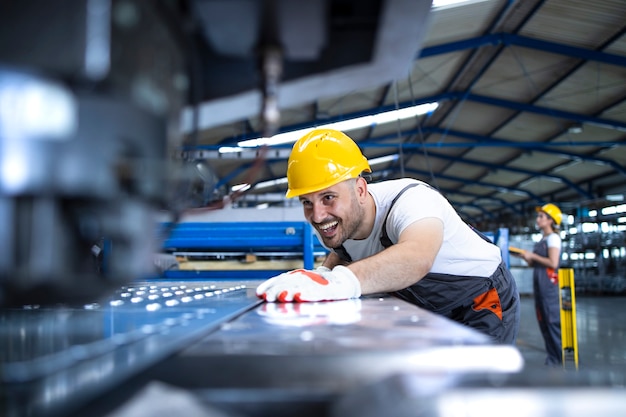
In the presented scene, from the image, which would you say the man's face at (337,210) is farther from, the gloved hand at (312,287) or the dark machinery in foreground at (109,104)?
the dark machinery in foreground at (109,104)

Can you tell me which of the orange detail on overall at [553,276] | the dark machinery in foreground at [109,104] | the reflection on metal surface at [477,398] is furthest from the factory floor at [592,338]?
the dark machinery in foreground at [109,104]

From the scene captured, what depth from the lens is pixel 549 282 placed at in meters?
5.27

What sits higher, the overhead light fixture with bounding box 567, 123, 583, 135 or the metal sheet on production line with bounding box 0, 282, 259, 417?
the overhead light fixture with bounding box 567, 123, 583, 135

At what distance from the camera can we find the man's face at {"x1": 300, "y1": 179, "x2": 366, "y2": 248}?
6.43 ft

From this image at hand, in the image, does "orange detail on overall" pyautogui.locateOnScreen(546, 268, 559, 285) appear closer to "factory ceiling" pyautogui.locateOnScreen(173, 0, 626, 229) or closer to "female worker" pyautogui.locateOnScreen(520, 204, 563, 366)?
"female worker" pyautogui.locateOnScreen(520, 204, 563, 366)

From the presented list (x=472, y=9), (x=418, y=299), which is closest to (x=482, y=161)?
(x=472, y=9)

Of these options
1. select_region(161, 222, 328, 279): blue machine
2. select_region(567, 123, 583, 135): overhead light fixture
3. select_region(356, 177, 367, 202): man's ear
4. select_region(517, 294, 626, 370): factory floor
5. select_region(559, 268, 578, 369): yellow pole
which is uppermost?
select_region(567, 123, 583, 135): overhead light fixture

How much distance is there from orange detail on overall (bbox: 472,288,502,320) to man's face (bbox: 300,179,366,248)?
2.00 feet

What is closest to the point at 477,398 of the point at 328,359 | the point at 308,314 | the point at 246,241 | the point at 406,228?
the point at 328,359

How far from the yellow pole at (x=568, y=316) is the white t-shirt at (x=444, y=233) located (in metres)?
3.49

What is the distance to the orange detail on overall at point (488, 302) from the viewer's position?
2074 millimetres

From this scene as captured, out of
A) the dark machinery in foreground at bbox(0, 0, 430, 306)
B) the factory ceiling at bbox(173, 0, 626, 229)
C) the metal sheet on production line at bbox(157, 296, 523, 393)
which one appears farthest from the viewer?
the factory ceiling at bbox(173, 0, 626, 229)

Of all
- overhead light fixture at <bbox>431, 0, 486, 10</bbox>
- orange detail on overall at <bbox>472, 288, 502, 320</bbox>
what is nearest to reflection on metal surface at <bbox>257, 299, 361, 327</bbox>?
orange detail on overall at <bbox>472, 288, 502, 320</bbox>

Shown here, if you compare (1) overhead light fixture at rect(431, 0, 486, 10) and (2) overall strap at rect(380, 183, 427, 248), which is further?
(1) overhead light fixture at rect(431, 0, 486, 10)
